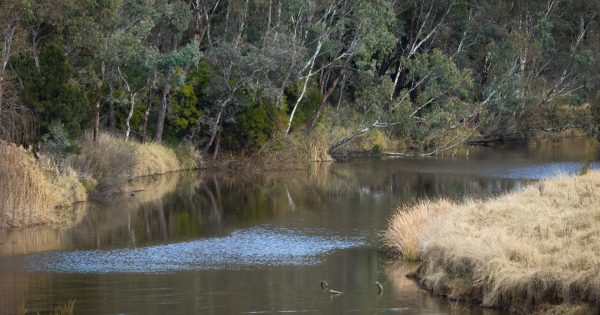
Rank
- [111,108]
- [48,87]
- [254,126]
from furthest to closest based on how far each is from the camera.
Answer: [254,126] → [111,108] → [48,87]

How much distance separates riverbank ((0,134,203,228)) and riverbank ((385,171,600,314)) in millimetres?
12154

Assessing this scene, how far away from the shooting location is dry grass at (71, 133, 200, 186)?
41.3m

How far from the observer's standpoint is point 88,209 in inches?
1494

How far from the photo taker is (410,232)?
2692 centimetres

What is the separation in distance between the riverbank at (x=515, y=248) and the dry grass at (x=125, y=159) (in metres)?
16.6

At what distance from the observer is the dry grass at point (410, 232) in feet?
87.4

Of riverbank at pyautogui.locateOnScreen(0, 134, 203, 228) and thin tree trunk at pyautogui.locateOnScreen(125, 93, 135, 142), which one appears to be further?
thin tree trunk at pyautogui.locateOnScreen(125, 93, 135, 142)

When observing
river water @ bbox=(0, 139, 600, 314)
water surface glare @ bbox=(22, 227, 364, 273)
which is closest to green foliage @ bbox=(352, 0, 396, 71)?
river water @ bbox=(0, 139, 600, 314)

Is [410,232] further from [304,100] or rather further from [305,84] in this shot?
[304,100]

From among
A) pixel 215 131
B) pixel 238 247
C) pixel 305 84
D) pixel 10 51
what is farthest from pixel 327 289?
pixel 305 84

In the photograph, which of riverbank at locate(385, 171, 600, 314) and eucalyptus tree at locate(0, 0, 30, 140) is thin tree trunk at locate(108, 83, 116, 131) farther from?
riverbank at locate(385, 171, 600, 314)

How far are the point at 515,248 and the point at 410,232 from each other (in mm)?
6068

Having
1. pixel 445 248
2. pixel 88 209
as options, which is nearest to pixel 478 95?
pixel 88 209

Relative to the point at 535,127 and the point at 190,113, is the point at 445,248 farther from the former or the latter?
the point at 535,127
